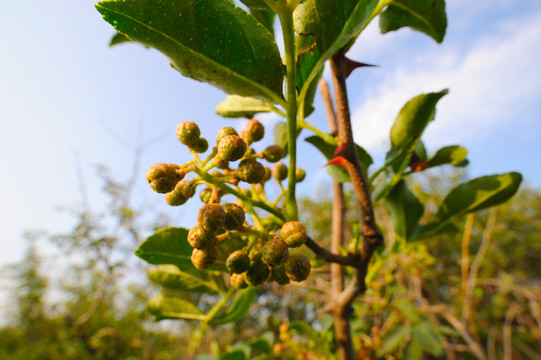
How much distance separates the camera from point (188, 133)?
0.84m

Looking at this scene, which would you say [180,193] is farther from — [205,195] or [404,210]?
[404,210]

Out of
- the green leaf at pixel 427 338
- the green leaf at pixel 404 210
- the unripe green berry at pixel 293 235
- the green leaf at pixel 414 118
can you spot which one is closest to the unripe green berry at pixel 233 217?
the unripe green berry at pixel 293 235

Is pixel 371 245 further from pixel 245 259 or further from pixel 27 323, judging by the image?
pixel 27 323

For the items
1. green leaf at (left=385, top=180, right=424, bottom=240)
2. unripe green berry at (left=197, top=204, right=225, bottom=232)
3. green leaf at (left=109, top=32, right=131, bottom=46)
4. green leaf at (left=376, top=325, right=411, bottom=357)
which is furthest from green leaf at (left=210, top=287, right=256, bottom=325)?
green leaf at (left=376, top=325, right=411, bottom=357)

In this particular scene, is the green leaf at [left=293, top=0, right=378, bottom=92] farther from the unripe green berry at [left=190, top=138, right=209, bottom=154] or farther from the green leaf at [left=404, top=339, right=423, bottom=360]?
the green leaf at [left=404, top=339, right=423, bottom=360]

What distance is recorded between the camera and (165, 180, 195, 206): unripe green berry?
2.68 ft

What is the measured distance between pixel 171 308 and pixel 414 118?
3.62ft

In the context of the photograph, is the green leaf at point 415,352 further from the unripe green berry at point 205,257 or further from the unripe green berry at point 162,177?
the unripe green berry at point 162,177

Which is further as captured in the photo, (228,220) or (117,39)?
(117,39)

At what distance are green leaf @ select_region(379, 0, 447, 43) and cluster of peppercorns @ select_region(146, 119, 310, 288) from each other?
66 cm

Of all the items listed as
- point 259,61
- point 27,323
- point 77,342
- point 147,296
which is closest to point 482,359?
point 259,61

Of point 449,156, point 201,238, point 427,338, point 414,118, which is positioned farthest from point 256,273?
point 427,338

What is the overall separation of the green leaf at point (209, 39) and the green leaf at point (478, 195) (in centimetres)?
→ 84

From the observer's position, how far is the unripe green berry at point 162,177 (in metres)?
0.75
